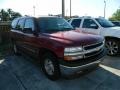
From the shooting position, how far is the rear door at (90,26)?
7931 millimetres

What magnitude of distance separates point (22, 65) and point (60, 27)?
6.97 ft

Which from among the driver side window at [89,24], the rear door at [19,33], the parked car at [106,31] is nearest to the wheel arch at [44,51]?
the rear door at [19,33]

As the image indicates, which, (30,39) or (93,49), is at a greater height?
(30,39)

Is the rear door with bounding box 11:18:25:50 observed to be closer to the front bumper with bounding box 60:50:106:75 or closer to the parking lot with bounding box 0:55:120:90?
the parking lot with bounding box 0:55:120:90

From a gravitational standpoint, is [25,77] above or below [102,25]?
below

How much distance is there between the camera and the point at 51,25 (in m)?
5.72

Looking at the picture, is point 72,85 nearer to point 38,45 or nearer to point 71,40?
point 71,40

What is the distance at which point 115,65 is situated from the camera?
20.7 ft

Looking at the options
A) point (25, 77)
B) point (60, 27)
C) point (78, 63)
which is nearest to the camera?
point (78, 63)

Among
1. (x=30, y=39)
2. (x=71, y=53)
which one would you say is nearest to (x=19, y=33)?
(x=30, y=39)

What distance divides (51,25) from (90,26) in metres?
3.05

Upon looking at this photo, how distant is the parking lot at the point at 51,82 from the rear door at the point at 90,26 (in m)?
1.98

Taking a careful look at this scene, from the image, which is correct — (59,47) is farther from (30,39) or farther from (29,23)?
(29,23)

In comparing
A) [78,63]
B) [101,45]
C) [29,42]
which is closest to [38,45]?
[29,42]
